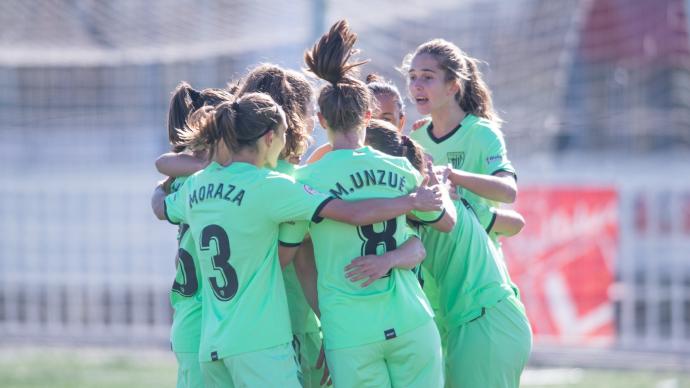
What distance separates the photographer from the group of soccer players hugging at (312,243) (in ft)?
12.8

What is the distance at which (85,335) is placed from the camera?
34.1 ft

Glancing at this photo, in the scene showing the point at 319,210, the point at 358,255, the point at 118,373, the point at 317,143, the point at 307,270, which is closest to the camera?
the point at 319,210

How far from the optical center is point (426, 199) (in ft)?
13.0

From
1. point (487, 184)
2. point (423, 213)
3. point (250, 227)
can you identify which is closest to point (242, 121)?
point (250, 227)

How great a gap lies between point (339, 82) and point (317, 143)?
3.79 m

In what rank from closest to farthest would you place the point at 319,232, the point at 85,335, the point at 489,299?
the point at 319,232 < the point at 489,299 < the point at 85,335

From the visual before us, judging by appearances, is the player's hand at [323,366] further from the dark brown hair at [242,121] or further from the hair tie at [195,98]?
the hair tie at [195,98]

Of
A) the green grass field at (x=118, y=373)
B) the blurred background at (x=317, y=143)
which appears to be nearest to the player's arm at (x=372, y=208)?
the green grass field at (x=118, y=373)

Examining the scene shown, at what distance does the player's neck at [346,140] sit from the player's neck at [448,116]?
926 mm

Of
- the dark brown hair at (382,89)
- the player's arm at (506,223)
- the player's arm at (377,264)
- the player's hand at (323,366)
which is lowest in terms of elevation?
the player's hand at (323,366)

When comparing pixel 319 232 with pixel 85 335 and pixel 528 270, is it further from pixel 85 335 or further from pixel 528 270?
pixel 85 335

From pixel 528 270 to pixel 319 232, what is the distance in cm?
602

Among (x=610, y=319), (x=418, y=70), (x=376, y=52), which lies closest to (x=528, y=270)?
(x=610, y=319)

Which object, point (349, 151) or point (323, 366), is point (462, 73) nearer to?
point (349, 151)
